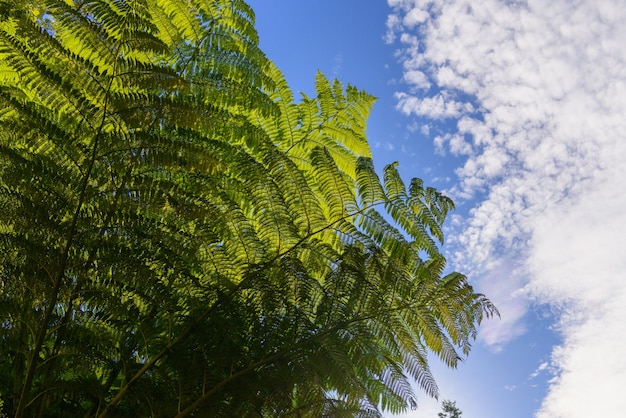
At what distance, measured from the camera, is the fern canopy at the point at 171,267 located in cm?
165

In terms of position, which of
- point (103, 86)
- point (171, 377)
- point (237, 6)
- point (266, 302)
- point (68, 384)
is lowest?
point (68, 384)

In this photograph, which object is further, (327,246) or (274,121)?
(274,121)

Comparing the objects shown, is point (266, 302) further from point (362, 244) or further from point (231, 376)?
point (362, 244)

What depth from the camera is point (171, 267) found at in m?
1.70

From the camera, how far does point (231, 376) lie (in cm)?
162

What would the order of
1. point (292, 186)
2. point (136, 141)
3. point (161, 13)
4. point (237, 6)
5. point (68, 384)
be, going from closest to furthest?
point (68, 384), point (136, 141), point (292, 186), point (161, 13), point (237, 6)

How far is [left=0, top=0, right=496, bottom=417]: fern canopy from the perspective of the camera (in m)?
1.65

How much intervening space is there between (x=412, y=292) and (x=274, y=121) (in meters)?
1.41

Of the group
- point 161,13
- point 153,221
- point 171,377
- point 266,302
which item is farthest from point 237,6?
point 171,377

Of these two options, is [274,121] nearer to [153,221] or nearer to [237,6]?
[237,6]

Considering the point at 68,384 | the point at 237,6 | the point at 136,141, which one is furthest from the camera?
the point at 237,6

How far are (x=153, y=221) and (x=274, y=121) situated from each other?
4.20 feet

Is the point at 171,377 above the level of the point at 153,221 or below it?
below

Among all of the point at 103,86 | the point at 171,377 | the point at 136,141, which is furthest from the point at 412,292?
the point at 103,86
